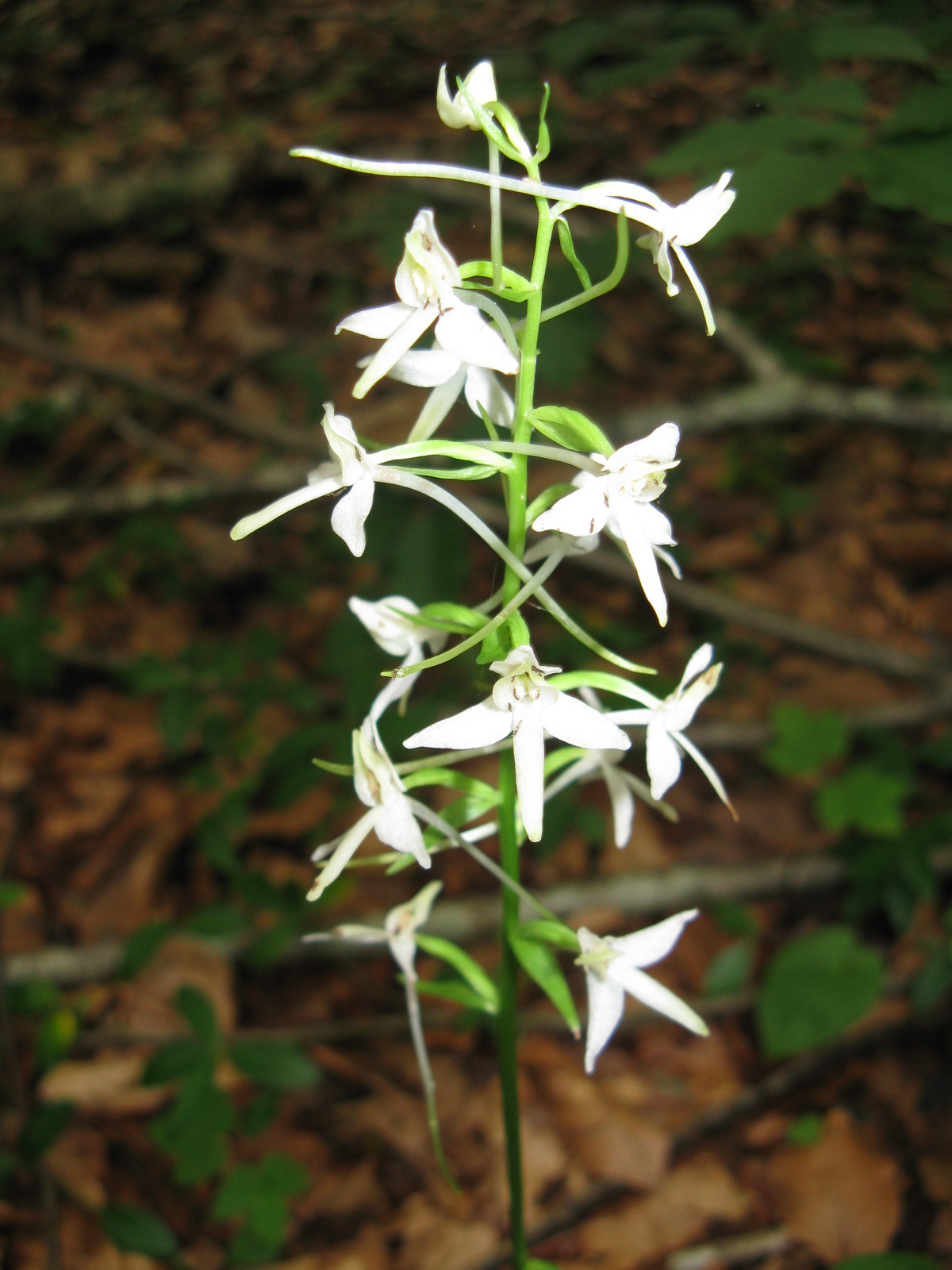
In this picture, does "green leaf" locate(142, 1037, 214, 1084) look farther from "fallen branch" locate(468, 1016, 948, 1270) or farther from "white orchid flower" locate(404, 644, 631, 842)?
"white orchid flower" locate(404, 644, 631, 842)

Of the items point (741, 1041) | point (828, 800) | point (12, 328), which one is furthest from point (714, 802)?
point (12, 328)

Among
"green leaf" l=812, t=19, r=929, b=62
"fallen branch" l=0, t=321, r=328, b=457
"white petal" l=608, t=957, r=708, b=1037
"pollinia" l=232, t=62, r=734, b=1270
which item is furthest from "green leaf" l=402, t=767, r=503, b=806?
"fallen branch" l=0, t=321, r=328, b=457

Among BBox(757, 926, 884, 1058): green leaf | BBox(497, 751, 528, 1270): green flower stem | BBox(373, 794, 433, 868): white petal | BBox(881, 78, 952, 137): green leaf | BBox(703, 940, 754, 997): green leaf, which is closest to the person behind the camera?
BBox(373, 794, 433, 868): white petal

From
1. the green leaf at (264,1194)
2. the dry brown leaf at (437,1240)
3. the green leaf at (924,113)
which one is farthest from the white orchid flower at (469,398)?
the dry brown leaf at (437,1240)

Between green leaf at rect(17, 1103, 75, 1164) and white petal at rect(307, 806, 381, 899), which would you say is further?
green leaf at rect(17, 1103, 75, 1164)

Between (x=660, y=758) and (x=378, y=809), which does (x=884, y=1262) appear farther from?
(x=378, y=809)

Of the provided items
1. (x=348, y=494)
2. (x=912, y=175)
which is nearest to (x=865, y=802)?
(x=912, y=175)
